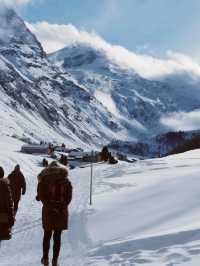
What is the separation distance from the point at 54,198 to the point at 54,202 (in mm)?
82

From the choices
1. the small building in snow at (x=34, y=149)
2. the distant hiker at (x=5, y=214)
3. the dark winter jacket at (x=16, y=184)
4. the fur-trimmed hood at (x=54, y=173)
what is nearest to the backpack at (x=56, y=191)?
the fur-trimmed hood at (x=54, y=173)

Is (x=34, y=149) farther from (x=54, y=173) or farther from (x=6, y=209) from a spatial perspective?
(x=6, y=209)

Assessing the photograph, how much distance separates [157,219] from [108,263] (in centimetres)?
432

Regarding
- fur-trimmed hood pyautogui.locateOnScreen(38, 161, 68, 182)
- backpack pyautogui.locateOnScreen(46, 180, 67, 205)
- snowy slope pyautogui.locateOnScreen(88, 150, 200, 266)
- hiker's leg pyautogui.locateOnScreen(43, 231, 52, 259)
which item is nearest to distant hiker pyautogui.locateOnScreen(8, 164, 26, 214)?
snowy slope pyautogui.locateOnScreen(88, 150, 200, 266)

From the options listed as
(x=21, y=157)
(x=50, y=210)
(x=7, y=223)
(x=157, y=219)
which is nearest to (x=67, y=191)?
(x=50, y=210)

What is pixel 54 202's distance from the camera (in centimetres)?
1152

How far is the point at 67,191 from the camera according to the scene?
1159 centimetres

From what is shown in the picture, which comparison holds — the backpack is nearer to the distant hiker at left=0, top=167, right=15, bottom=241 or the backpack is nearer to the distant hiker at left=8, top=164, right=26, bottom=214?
the distant hiker at left=0, top=167, right=15, bottom=241

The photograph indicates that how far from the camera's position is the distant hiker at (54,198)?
37.7ft

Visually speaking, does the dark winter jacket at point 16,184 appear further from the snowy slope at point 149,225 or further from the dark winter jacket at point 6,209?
the dark winter jacket at point 6,209

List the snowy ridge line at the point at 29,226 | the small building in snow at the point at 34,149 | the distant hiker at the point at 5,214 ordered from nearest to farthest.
Result: the distant hiker at the point at 5,214 → the snowy ridge line at the point at 29,226 → the small building in snow at the point at 34,149

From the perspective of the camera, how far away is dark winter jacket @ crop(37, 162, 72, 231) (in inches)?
454

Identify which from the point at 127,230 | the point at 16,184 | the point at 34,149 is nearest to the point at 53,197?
the point at 127,230

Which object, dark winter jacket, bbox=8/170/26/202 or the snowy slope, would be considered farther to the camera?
dark winter jacket, bbox=8/170/26/202
